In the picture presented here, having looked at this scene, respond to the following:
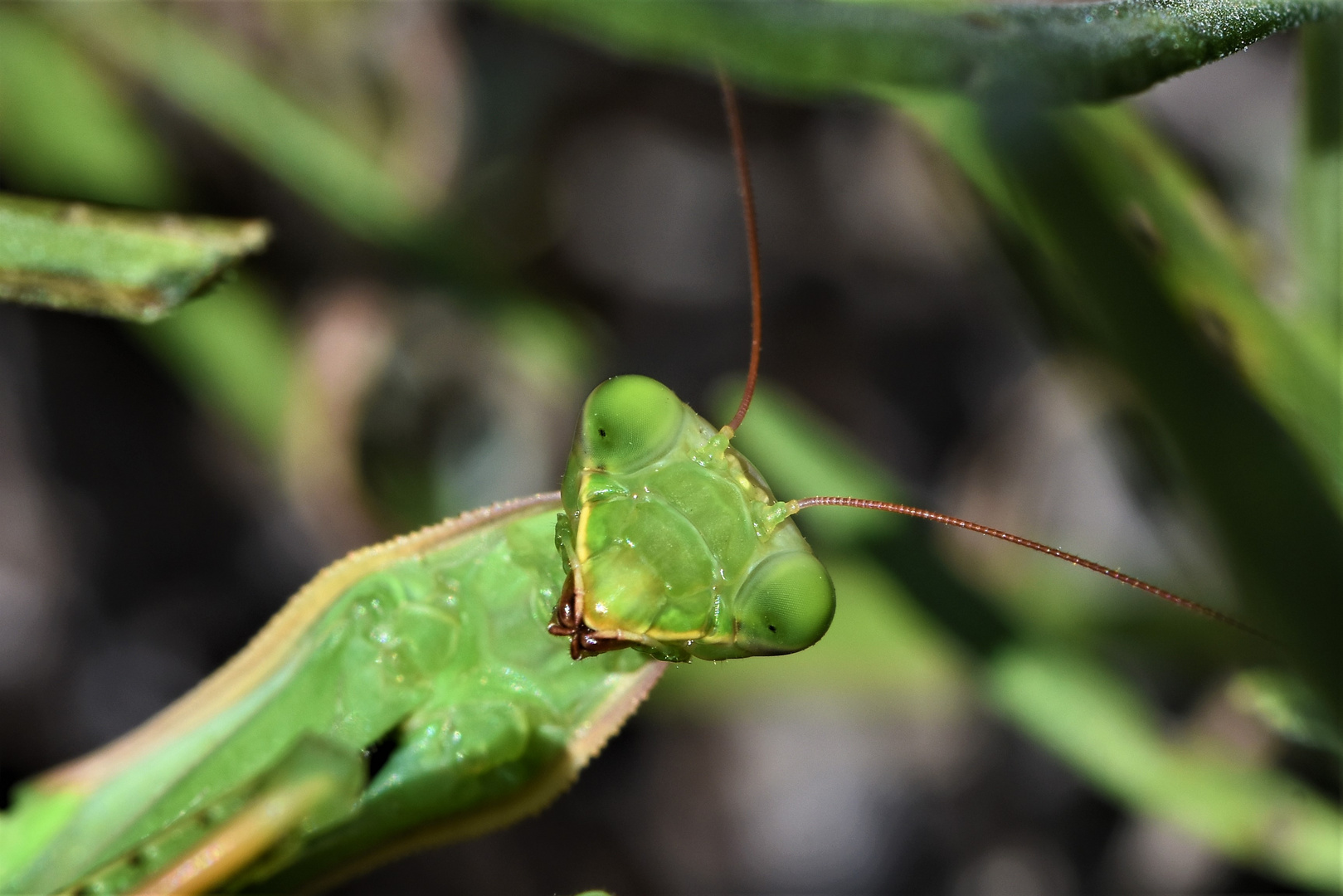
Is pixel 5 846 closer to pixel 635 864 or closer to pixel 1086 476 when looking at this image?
pixel 635 864

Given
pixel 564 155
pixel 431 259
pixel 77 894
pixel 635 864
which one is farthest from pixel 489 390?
pixel 77 894

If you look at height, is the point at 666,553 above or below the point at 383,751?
above

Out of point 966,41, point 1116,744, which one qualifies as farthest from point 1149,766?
point 966,41

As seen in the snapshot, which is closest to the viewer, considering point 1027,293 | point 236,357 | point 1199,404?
point 1199,404

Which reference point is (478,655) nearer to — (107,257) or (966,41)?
(107,257)

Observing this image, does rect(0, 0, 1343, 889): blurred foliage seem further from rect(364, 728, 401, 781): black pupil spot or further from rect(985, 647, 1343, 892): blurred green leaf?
rect(364, 728, 401, 781): black pupil spot

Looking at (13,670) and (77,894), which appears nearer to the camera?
(77,894)
